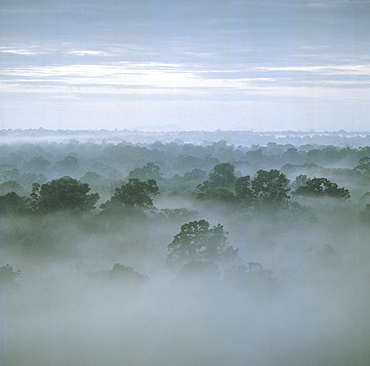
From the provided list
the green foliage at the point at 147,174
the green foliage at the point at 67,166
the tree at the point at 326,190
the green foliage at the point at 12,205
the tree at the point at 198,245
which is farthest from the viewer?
the green foliage at the point at 67,166

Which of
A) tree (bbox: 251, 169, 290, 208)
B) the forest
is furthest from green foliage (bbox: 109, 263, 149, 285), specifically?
tree (bbox: 251, 169, 290, 208)

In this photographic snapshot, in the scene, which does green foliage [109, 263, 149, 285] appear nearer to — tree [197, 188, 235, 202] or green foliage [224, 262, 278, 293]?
green foliage [224, 262, 278, 293]

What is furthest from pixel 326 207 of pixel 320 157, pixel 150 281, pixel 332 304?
pixel 320 157

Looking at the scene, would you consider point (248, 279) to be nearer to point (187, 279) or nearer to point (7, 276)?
point (187, 279)

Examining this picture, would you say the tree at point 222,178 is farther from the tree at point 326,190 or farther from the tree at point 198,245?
the tree at point 198,245

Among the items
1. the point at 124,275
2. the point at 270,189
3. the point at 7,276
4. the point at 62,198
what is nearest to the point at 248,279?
the point at 124,275

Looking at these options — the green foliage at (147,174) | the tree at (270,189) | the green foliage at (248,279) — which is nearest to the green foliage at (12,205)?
the green foliage at (248,279)

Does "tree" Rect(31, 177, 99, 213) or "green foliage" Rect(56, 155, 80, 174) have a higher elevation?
"green foliage" Rect(56, 155, 80, 174)
